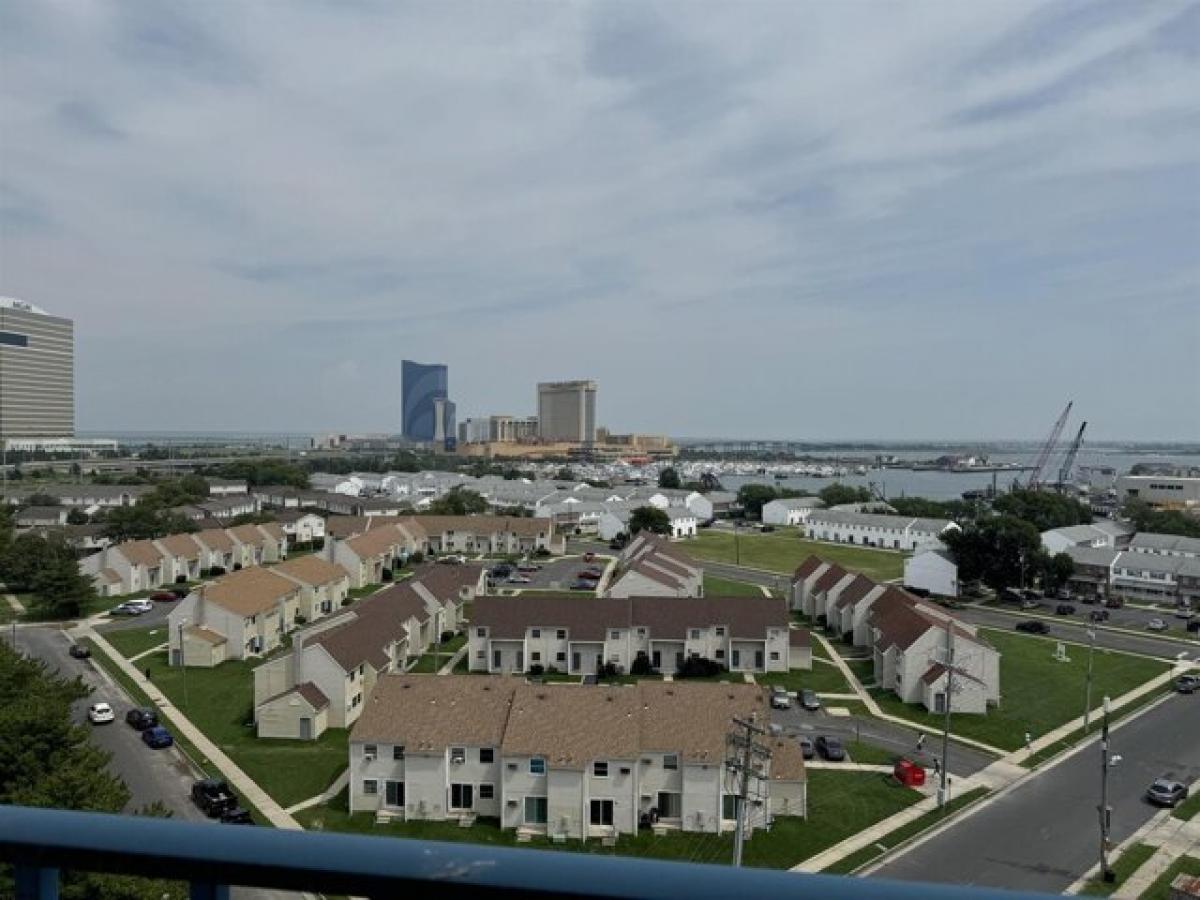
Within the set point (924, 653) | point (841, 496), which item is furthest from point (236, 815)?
point (841, 496)

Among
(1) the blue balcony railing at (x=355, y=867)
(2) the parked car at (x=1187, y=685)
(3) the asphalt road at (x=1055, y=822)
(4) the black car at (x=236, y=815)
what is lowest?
(3) the asphalt road at (x=1055, y=822)

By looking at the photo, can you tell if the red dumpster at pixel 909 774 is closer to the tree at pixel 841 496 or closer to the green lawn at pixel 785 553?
the green lawn at pixel 785 553

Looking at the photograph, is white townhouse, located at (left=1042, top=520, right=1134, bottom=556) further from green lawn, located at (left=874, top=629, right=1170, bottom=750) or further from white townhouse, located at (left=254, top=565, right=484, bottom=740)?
white townhouse, located at (left=254, top=565, right=484, bottom=740)

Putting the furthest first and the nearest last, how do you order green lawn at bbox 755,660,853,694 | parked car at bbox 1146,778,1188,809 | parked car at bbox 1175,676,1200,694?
1. green lawn at bbox 755,660,853,694
2. parked car at bbox 1175,676,1200,694
3. parked car at bbox 1146,778,1188,809

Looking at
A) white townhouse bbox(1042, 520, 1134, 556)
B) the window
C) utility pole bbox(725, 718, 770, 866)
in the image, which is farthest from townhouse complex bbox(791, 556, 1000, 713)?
white townhouse bbox(1042, 520, 1134, 556)

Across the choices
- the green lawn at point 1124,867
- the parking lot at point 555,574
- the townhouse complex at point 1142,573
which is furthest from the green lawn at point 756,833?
the townhouse complex at point 1142,573

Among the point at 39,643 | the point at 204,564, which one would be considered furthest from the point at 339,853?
the point at 204,564
